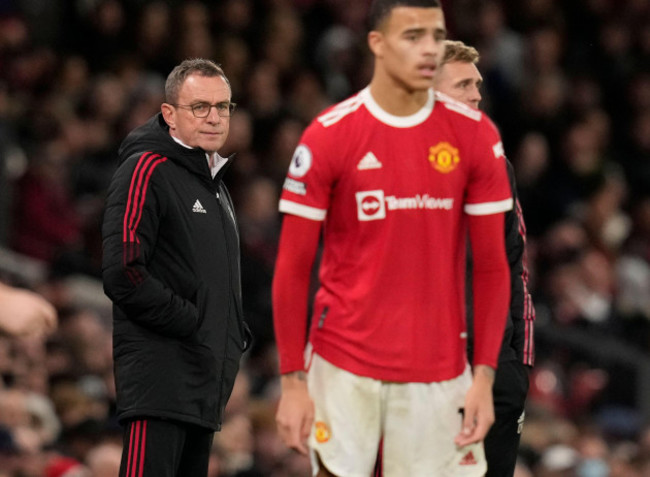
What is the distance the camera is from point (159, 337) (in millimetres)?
4879

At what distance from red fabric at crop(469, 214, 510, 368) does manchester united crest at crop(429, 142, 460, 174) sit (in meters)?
0.19

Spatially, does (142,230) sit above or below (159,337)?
above

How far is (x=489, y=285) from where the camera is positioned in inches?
171

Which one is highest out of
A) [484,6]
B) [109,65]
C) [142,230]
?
[484,6]

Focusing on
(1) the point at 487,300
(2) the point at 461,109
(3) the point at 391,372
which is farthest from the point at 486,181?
(3) the point at 391,372

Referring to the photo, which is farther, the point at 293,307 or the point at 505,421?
the point at 505,421

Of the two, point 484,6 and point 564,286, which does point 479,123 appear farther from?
point 484,6

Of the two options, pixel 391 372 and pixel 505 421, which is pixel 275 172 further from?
pixel 391 372

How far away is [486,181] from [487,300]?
37 cm

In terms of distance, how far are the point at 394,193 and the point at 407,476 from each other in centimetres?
89

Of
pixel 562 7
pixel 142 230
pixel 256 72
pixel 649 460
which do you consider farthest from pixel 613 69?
pixel 142 230

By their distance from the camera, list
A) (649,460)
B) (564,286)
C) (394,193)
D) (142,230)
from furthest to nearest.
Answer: (564,286) < (649,460) < (142,230) < (394,193)

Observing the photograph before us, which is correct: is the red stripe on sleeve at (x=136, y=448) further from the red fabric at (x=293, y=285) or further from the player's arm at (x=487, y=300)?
the player's arm at (x=487, y=300)

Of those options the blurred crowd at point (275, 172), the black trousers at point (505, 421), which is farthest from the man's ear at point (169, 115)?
the blurred crowd at point (275, 172)
